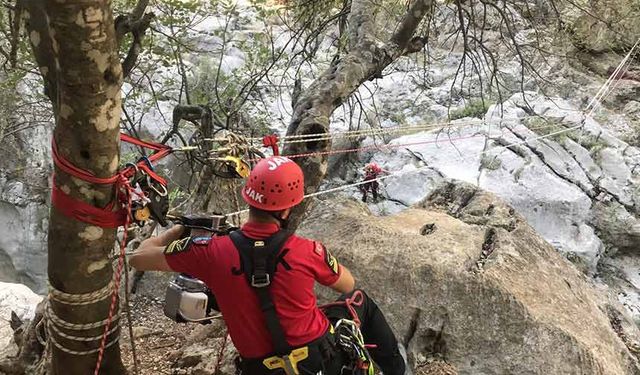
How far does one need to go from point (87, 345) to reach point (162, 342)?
1.94 m

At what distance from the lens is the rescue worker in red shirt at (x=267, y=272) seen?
1989mm

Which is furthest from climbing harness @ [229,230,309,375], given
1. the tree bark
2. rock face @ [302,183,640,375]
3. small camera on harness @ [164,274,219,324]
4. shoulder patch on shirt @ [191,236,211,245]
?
rock face @ [302,183,640,375]

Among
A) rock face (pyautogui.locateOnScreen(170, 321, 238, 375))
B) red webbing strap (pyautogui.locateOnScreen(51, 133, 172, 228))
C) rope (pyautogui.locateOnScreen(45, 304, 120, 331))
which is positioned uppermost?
red webbing strap (pyautogui.locateOnScreen(51, 133, 172, 228))

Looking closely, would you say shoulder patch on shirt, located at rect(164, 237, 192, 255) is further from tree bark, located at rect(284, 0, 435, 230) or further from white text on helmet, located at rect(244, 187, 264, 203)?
tree bark, located at rect(284, 0, 435, 230)

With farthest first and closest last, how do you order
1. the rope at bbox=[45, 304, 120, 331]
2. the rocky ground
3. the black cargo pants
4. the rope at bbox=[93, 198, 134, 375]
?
1. the rocky ground
2. the black cargo pants
3. the rope at bbox=[45, 304, 120, 331]
4. the rope at bbox=[93, 198, 134, 375]

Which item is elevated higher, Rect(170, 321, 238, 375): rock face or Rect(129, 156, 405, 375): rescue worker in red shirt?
Rect(129, 156, 405, 375): rescue worker in red shirt

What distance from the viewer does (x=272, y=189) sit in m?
2.09

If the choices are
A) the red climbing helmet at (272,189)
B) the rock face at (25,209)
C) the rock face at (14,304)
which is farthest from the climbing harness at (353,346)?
the rock face at (25,209)

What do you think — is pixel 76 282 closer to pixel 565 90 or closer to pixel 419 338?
pixel 419 338

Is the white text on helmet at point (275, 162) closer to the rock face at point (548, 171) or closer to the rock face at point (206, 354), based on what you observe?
the rock face at point (206, 354)

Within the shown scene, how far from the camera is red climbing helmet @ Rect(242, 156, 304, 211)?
209 cm

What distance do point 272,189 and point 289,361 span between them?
2.31ft

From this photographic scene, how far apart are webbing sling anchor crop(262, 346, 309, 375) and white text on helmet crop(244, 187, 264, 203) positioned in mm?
637

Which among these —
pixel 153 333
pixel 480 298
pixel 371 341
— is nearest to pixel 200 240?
pixel 371 341
